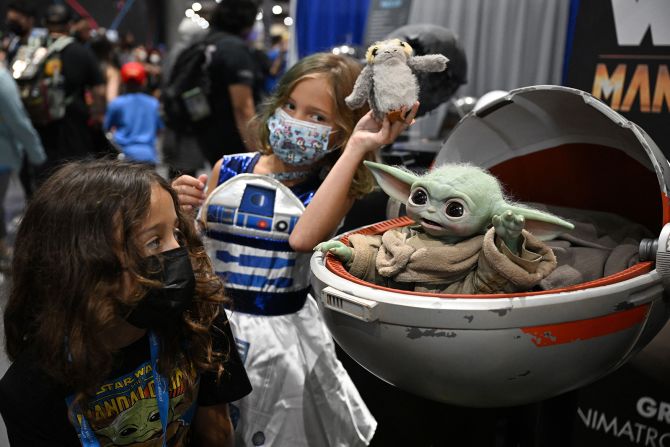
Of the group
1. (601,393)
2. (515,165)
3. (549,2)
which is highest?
(549,2)

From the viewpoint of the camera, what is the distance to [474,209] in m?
1.15

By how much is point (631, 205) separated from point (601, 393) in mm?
567

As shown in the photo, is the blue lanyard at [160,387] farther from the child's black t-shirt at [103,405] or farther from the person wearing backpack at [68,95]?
the person wearing backpack at [68,95]

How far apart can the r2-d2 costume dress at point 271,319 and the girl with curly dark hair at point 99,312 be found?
0.33 m

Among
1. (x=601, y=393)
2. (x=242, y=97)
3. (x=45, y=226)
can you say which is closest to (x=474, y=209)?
(x=45, y=226)

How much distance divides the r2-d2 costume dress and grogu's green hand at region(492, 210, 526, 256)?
58 centimetres

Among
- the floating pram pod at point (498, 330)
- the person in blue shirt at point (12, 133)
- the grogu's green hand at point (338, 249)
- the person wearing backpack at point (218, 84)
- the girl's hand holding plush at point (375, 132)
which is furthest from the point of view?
the person wearing backpack at point (218, 84)

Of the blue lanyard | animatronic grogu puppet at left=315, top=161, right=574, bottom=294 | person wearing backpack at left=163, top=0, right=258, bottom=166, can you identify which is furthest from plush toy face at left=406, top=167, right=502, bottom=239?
person wearing backpack at left=163, top=0, right=258, bottom=166

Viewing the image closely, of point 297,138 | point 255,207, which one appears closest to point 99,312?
point 255,207

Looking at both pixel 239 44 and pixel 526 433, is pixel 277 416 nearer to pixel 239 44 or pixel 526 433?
pixel 526 433

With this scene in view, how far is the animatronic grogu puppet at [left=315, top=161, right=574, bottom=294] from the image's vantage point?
1.10m

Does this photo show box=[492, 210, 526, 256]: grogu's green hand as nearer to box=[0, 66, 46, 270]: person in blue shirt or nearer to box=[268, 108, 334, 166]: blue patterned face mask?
box=[268, 108, 334, 166]: blue patterned face mask

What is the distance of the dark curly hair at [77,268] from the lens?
105 cm

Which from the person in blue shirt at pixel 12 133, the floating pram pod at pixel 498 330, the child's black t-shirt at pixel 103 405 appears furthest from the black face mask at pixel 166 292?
the person in blue shirt at pixel 12 133
